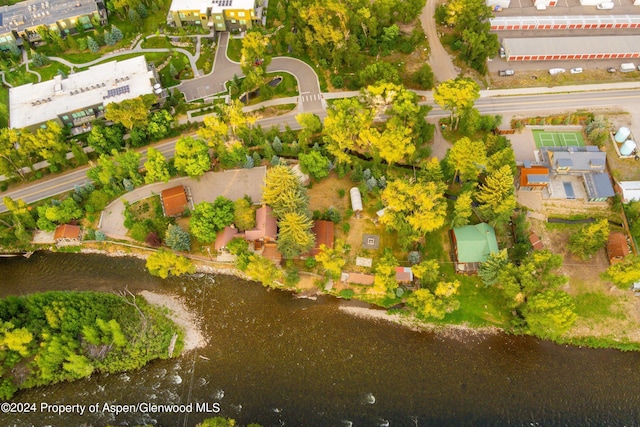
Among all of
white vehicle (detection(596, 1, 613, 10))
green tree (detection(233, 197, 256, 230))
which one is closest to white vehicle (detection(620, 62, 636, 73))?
white vehicle (detection(596, 1, 613, 10))

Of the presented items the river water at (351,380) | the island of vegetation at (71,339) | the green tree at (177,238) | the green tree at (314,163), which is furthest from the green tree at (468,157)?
Result: the island of vegetation at (71,339)

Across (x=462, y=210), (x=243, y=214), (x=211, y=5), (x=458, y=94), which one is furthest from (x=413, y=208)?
(x=211, y=5)

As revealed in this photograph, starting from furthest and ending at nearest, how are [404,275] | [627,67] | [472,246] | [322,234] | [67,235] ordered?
[627,67] → [67,235] → [322,234] → [472,246] → [404,275]

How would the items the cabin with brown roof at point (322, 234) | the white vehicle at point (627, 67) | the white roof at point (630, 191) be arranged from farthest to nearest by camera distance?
the white vehicle at point (627, 67), the white roof at point (630, 191), the cabin with brown roof at point (322, 234)

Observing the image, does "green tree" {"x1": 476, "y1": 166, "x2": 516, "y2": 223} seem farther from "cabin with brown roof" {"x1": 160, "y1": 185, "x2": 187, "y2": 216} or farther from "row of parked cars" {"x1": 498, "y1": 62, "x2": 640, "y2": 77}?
"cabin with brown roof" {"x1": 160, "y1": 185, "x2": 187, "y2": 216}

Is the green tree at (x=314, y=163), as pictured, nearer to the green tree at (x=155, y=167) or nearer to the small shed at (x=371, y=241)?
the small shed at (x=371, y=241)

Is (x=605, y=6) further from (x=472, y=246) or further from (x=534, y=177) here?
(x=472, y=246)
